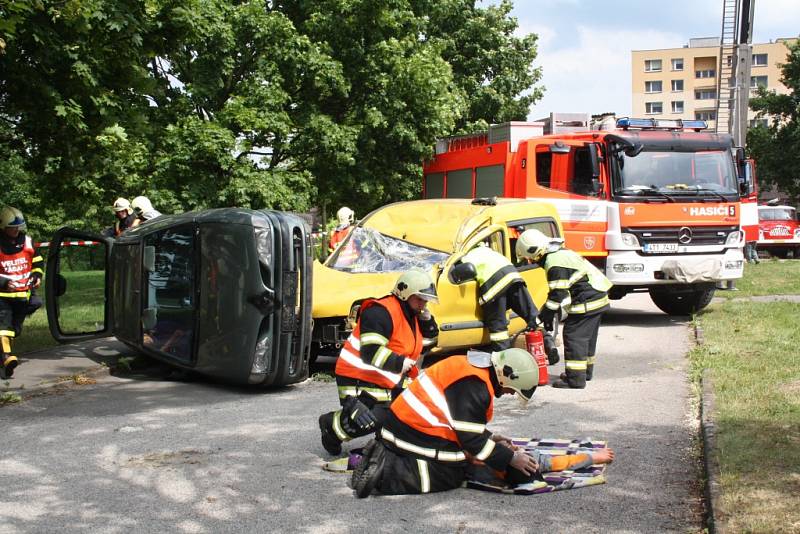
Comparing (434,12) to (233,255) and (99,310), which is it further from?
(233,255)

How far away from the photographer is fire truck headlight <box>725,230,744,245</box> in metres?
14.9

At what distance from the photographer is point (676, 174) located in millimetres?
14508

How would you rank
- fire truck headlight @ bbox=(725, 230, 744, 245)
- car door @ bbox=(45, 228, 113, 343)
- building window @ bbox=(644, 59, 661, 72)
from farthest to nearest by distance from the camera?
building window @ bbox=(644, 59, 661, 72), fire truck headlight @ bbox=(725, 230, 744, 245), car door @ bbox=(45, 228, 113, 343)

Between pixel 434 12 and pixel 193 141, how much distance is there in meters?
10.3

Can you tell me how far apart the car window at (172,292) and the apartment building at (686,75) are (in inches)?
3545

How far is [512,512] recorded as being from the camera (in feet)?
18.2

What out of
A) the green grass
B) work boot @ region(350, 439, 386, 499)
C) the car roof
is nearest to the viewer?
the green grass

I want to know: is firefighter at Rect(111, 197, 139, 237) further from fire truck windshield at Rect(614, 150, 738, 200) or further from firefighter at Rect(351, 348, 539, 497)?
firefighter at Rect(351, 348, 539, 497)

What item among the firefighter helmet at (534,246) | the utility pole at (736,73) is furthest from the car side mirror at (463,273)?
the utility pole at (736,73)

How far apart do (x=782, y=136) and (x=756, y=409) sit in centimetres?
4298

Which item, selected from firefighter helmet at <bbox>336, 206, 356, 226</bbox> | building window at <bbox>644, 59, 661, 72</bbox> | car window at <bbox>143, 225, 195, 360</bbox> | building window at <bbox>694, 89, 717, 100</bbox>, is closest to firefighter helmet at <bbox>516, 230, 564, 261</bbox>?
car window at <bbox>143, 225, 195, 360</bbox>

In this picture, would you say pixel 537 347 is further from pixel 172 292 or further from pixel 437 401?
A: pixel 437 401

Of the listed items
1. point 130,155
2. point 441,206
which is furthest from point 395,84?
point 441,206

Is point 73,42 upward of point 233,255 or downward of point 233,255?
upward
